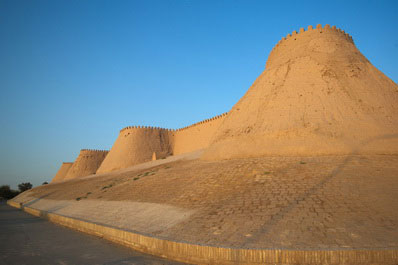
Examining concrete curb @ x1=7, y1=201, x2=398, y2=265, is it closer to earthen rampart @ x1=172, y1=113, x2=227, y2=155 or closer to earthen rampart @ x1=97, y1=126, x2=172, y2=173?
earthen rampart @ x1=172, y1=113, x2=227, y2=155

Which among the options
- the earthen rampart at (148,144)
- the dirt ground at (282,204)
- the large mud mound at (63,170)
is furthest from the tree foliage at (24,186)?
the dirt ground at (282,204)

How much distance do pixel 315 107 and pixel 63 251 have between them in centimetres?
902

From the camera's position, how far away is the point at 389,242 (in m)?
4.43

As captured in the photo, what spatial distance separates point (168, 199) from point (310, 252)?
5.10 meters

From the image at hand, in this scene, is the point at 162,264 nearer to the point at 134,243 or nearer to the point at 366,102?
the point at 134,243

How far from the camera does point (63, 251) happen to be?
6047 millimetres

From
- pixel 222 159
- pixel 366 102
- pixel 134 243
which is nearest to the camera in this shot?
pixel 134 243

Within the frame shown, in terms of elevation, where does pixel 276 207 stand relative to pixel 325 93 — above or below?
below

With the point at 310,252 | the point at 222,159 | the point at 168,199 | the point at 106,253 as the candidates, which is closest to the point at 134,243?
the point at 106,253

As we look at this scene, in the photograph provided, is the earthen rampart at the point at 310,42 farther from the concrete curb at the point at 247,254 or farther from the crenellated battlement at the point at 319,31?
the concrete curb at the point at 247,254

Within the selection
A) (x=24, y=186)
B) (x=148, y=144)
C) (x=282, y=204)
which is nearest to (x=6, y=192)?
(x=24, y=186)

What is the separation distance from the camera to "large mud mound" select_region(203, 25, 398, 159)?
9656 millimetres

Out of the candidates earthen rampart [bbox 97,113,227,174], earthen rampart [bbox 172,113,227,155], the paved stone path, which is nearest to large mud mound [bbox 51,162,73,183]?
earthen rampart [bbox 97,113,227,174]

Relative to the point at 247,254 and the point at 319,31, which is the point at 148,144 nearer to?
the point at 319,31
